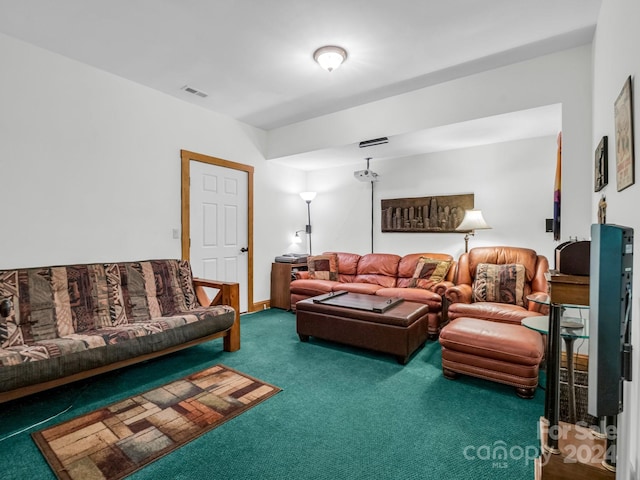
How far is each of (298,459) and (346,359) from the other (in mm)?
1343

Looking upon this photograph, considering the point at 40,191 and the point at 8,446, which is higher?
the point at 40,191

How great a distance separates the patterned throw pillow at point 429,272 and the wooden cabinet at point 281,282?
1.72 m

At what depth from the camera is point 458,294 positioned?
333cm

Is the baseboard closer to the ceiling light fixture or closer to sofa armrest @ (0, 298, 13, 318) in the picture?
sofa armrest @ (0, 298, 13, 318)

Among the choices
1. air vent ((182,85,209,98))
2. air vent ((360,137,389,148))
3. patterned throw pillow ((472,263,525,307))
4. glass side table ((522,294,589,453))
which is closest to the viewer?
glass side table ((522,294,589,453))

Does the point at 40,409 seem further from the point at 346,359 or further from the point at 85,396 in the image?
the point at 346,359

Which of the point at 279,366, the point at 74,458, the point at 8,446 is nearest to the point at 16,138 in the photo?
the point at 8,446

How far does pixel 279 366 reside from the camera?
2812 millimetres

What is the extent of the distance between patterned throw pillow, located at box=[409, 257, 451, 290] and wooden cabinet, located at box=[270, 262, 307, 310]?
67.8 inches

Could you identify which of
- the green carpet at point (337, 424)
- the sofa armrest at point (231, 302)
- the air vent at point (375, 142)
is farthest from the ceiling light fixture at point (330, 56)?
the green carpet at point (337, 424)

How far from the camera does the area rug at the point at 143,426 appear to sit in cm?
163

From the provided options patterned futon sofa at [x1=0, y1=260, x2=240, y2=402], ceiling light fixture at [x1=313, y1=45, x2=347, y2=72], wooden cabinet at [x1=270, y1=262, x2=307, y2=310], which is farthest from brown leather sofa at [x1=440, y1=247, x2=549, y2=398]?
ceiling light fixture at [x1=313, y1=45, x2=347, y2=72]

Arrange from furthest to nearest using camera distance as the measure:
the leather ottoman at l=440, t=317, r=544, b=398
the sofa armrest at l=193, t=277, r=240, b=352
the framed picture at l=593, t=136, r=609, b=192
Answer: the sofa armrest at l=193, t=277, r=240, b=352, the leather ottoman at l=440, t=317, r=544, b=398, the framed picture at l=593, t=136, r=609, b=192

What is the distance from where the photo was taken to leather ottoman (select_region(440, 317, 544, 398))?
224 cm
